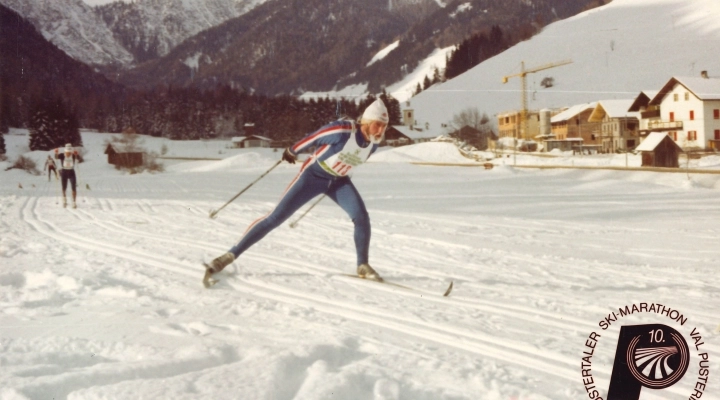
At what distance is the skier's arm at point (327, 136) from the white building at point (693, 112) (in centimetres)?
2606

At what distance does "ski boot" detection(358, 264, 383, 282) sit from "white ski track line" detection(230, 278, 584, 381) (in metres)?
0.79

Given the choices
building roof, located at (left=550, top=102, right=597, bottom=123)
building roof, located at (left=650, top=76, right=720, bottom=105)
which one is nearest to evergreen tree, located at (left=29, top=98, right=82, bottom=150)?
building roof, located at (left=550, top=102, right=597, bottom=123)

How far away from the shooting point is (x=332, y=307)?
12.8 ft

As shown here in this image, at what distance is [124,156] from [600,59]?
6863 centimetres

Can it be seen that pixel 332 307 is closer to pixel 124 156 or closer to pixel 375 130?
pixel 375 130

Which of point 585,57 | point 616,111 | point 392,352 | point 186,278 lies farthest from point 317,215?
point 585,57

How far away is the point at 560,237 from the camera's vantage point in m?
8.27

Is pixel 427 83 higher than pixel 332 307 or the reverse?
higher

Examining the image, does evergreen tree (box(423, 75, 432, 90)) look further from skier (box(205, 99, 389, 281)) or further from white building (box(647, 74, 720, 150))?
skier (box(205, 99, 389, 281))

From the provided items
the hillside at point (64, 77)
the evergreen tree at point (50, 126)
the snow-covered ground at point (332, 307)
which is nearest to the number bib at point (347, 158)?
the snow-covered ground at point (332, 307)

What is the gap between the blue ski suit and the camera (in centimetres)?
477

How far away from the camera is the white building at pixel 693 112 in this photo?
26.5 metres

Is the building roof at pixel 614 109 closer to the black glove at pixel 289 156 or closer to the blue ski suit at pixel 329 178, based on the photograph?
the blue ski suit at pixel 329 178

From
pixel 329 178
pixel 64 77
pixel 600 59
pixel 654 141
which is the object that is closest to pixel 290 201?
pixel 329 178
